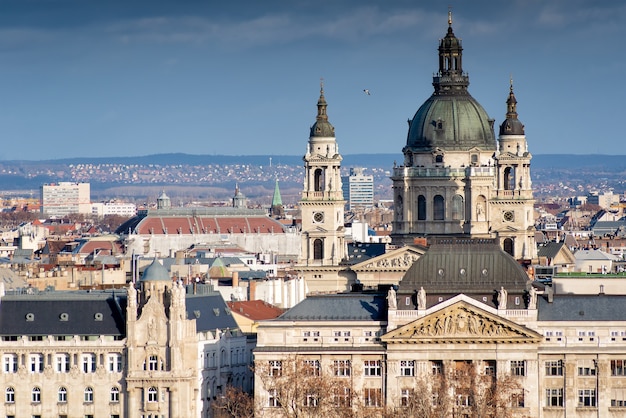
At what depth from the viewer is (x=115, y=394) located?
461ft

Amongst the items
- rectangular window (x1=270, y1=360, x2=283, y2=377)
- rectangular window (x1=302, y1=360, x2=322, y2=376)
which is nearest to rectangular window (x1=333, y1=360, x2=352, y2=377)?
rectangular window (x1=302, y1=360, x2=322, y2=376)

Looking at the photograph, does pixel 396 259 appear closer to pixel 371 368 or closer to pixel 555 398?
pixel 371 368

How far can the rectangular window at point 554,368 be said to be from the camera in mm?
138625

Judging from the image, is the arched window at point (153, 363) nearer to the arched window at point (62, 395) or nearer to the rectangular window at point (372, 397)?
the arched window at point (62, 395)

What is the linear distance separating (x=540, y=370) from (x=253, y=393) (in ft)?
49.1

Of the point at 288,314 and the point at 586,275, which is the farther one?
the point at 586,275

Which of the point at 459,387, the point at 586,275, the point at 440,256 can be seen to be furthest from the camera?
the point at 586,275

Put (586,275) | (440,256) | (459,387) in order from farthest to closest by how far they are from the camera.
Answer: (586,275) → (440,256) → (459,387)

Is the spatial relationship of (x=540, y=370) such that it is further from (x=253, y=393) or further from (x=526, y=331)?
(x=253, y=393)

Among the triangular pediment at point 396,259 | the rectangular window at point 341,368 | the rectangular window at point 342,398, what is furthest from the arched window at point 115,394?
the triangular pediment at point 396,259

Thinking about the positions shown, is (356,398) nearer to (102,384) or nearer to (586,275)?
(102,384)

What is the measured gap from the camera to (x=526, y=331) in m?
139

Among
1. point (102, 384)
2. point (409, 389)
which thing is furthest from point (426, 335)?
point (102, 384)

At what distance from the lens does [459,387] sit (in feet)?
442
